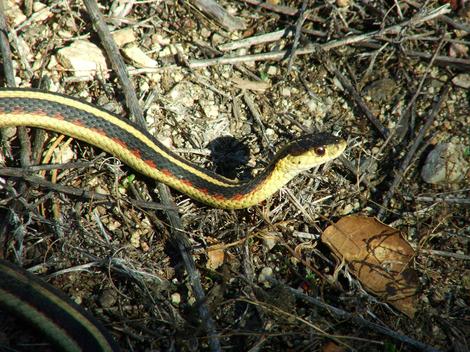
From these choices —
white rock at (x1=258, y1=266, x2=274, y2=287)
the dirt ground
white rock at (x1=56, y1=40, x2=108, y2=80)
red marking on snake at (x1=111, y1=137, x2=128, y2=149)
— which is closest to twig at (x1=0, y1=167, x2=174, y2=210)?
the dirt ground

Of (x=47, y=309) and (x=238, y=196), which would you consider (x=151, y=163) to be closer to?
(x=238, y=196)

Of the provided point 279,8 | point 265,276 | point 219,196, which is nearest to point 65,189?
point 219,196

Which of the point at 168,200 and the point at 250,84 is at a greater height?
the point at 250,84

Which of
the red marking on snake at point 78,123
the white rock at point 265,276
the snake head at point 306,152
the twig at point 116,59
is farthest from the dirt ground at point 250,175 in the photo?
the snake head at point 306,152

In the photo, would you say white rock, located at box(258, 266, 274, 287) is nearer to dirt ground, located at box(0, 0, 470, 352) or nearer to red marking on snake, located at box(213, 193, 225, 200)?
dirt ground, located at box(0, 0, 470, 352)

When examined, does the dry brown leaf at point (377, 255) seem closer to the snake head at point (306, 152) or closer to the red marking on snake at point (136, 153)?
the snake head at point (306, 152)

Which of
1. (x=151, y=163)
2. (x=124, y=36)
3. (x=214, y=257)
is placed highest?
(x=124, y=36)

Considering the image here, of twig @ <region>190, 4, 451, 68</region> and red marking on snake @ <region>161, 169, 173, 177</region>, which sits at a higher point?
twig @ <region>190, 4, 451, 68</region>

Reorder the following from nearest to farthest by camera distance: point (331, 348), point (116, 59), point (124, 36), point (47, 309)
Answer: point (47, 309) < point (331, 348) < point (116, 59) < point (124, 36)
